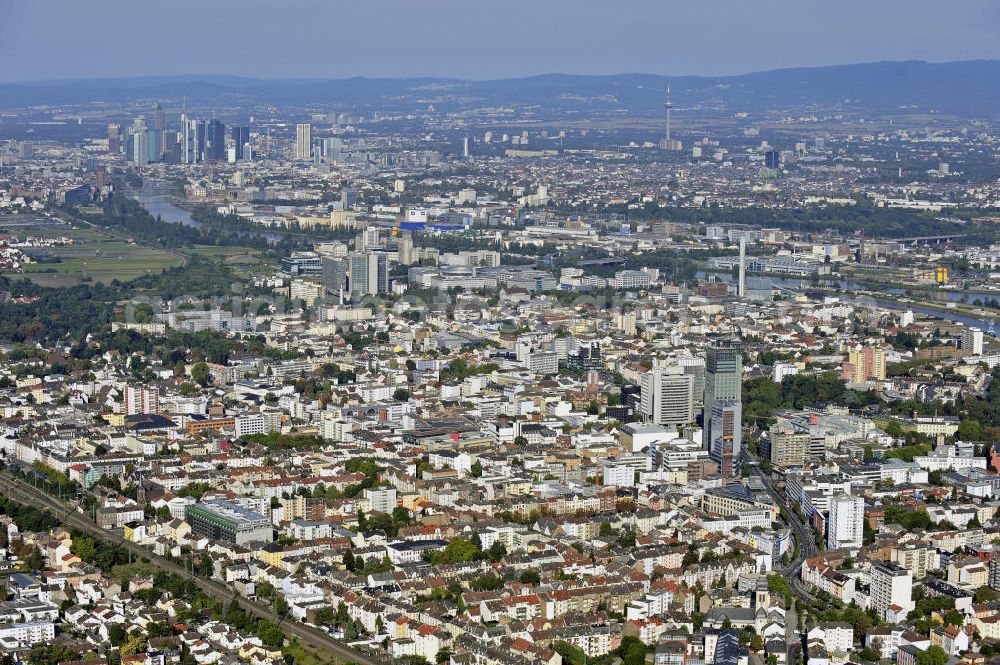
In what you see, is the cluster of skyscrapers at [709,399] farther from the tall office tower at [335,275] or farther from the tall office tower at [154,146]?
the tall office tower at [154,146]

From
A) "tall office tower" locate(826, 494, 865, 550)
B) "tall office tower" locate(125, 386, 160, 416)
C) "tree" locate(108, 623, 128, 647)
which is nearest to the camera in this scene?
Answer: "tree" locate(108, 623, 128, 647)

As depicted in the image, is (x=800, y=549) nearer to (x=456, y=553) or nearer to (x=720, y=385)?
(x=456, y=553)

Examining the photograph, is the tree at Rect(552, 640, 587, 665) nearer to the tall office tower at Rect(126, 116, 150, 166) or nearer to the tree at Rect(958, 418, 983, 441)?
the tree at Rect(958, 418, 983, 441)

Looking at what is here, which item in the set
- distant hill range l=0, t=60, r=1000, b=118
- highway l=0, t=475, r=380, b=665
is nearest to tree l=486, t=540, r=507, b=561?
highway l=0, t=475, r=380, b=665

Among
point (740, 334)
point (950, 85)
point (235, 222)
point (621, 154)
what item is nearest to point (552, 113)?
point (950, 85)

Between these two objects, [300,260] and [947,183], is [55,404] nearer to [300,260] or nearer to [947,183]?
[300,260]
